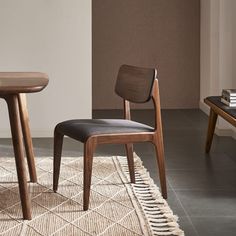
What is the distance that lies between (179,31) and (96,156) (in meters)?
3.24

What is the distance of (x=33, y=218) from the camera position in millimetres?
3012

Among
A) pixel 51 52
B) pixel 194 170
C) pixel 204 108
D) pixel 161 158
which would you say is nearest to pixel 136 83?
pixel 161 158

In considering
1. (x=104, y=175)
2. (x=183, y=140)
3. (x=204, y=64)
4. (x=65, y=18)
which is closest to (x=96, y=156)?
(x=104, y=175)

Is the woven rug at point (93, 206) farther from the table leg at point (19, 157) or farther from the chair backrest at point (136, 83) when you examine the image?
the chair backrest at point (136, 83)

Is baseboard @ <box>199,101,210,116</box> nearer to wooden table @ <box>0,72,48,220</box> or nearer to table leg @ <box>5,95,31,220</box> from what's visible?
wooden table @ <box>0,72,48,220</box>

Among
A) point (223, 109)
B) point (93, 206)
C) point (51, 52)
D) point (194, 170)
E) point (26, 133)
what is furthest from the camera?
point (51, 52)

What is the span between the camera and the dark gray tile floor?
119 inches

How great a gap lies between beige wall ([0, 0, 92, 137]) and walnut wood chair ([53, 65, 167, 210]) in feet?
5.87

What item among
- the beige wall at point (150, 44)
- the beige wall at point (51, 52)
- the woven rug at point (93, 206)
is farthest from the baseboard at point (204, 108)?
the woven rug at point (93, 206)

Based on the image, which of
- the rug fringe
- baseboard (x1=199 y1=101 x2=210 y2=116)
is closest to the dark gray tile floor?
the rug fringe

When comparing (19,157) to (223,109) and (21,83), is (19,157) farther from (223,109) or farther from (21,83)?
(223,109)

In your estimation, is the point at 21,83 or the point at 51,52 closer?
the point at 21,83

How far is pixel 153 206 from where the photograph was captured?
127 inches

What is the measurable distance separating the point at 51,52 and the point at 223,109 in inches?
65.1
